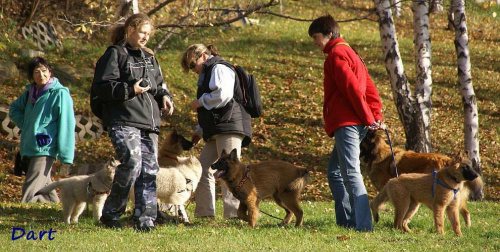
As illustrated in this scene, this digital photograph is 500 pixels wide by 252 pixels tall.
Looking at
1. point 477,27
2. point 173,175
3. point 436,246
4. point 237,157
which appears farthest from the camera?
point 477,27

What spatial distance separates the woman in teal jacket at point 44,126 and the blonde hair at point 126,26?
7.80 feet

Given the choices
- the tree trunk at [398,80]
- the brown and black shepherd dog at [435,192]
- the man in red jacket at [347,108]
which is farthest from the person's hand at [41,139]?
the tree trunk at [398,80]

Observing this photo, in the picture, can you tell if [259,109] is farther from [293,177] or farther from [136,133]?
[136,133]

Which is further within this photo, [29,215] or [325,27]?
[29,215]

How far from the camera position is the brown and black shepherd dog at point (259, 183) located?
732cm

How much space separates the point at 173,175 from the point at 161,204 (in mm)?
526

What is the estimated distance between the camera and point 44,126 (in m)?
8.73

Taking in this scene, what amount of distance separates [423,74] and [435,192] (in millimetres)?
5905

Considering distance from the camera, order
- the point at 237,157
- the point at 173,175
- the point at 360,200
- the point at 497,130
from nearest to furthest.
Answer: the point at 360,200, the point at 237,157, the point at 173,175, the point at 497,130

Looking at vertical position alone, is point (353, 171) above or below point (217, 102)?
below

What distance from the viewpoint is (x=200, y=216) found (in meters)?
8.16

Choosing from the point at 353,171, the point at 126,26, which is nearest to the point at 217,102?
the point at 126,26

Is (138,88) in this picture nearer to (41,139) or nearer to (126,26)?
(126,26)

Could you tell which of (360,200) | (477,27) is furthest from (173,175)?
(477,27)
